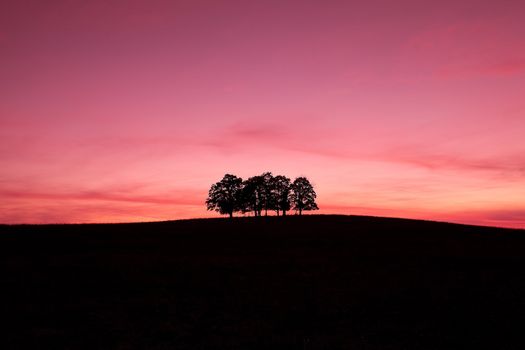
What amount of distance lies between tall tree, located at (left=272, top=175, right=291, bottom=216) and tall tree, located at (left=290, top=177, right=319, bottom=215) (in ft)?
4.88

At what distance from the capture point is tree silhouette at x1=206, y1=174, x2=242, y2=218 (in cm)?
9606

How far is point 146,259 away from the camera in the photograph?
3000 cm

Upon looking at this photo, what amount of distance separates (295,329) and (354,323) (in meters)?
2.66

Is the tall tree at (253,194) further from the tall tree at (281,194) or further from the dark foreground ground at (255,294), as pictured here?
the dark foreground ground at (255,294)

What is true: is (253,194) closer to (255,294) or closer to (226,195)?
(226,195)

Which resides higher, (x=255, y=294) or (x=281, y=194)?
(x=281, y=194)

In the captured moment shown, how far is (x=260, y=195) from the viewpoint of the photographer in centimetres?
9788

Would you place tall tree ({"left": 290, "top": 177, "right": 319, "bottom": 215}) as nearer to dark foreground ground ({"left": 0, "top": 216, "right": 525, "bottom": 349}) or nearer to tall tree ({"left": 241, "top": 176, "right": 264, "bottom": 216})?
tall tree ({"left": 241, "top": 176, "right": 264, "bottom": 216})

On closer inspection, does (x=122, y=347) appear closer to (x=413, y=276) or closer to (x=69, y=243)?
(x=413, y=276)

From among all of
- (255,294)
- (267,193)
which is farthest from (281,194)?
(255,294)

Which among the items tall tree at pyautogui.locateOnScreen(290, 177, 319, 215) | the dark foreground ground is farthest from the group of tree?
the dark foreground ground

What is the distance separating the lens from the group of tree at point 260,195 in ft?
316

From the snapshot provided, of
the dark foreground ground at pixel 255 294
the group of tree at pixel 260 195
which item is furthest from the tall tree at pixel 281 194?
the dark foreground ground at pixel 255 294

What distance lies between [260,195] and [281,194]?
539 cm
